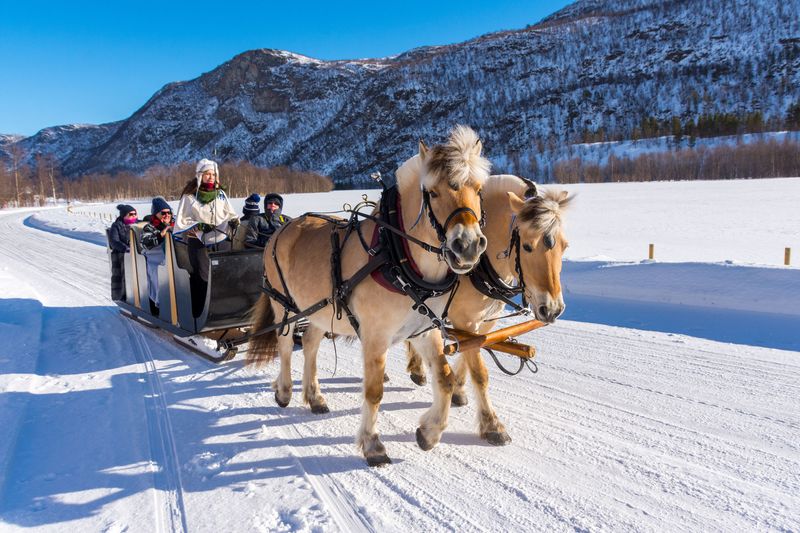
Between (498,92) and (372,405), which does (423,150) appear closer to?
(372,405)

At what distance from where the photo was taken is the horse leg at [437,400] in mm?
3238

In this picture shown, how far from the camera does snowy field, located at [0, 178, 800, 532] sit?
2521 millimetres

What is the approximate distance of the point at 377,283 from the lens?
3102mm

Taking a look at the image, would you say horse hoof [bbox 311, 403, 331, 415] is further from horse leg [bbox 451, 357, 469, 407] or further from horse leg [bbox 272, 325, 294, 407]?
horse leg [bbox 451, 357, 469, 407]

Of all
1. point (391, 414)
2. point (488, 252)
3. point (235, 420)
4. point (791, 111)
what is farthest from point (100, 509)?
point (791, 111)

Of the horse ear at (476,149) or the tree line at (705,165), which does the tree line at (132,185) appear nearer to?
the tree line at (705,165)

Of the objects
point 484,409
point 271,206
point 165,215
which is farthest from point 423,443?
point 165,215

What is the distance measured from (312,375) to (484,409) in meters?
Answer: 1.44

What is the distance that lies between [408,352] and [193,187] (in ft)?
9.92

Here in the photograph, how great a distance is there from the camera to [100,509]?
8.55ft

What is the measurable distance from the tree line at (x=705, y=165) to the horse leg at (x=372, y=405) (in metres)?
56.9

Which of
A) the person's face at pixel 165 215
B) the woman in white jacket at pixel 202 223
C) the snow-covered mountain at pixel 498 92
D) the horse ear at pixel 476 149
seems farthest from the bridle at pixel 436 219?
the snow-covered mountain at pixel 498 92

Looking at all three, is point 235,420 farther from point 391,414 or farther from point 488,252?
point 488,252

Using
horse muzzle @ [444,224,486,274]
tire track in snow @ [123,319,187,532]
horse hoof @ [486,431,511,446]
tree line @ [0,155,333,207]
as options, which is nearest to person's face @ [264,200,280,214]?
tire track in snow @ [123,319,187,532]
